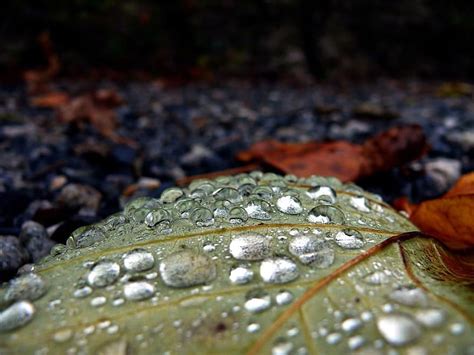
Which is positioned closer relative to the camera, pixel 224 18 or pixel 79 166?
pixel 79 166

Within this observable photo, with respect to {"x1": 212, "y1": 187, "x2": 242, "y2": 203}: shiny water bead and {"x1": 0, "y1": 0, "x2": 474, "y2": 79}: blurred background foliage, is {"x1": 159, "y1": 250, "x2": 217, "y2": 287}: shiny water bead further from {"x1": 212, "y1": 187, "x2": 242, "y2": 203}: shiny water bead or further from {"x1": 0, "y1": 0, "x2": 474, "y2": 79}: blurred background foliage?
{"x1": 0, "y1": 0, "x2": 474, "y2": 79}: blurred background foliage

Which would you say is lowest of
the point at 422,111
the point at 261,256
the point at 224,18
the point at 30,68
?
the point at 422,111

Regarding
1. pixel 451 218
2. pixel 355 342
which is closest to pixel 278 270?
pixel 355 342

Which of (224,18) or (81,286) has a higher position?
(224,18)

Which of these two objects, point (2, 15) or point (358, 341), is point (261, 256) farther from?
point (2, 15)

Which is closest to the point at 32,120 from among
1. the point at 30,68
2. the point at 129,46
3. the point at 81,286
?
the point at 30,68

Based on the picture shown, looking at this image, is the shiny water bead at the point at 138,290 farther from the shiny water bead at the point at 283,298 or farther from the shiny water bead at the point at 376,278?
the shiny water bead at the point at 376,278

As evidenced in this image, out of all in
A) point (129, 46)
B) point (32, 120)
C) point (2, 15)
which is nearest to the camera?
point (32, 120)

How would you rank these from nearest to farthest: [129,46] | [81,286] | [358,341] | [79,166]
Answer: [358,341] < [81,286] < [79,166] < [129,46]
